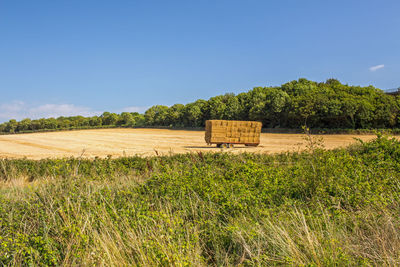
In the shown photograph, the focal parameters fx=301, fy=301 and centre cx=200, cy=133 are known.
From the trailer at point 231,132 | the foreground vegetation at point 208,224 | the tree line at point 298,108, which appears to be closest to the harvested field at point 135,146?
the trailer at point 231,132

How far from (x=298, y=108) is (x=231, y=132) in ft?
97.8

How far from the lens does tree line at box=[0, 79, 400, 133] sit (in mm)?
45969

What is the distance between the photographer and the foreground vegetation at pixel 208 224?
445 centimetres

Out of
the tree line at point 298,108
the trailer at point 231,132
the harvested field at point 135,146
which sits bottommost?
the harvested field at point 135,146

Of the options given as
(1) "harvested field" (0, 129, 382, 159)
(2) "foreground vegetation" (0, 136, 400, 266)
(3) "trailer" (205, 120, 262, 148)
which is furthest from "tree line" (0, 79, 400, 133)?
(2) "foreground vegetation" (0, 136, 400, 266)

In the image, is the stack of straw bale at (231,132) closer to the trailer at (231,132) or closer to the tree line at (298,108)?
the trailer at (231,132)

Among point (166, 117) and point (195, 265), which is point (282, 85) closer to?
point (166, 117)

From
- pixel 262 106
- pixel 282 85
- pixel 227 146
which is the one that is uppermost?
pixel 282 85

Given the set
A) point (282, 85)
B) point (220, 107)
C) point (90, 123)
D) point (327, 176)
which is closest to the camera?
point (327, 176)

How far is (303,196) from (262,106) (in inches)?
2188

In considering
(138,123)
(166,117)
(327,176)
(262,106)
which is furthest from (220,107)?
(327,176)

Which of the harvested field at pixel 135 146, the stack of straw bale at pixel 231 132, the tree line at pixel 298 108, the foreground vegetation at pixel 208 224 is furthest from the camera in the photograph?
the tree line at pixel 298 108

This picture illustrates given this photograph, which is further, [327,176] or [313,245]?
[327,176]

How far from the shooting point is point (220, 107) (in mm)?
75062
